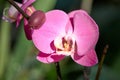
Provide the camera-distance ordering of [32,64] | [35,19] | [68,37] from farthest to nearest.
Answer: [32,64], [68,37], [35,19]

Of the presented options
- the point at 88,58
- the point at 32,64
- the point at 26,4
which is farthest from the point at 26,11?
the point at 32,64

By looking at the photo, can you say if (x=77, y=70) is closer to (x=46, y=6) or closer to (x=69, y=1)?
(x=46, y=6)

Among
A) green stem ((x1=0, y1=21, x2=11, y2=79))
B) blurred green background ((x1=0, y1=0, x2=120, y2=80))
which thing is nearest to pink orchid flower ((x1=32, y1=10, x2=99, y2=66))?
blurred green background ((x1=0, y1=0, x2=120, y2=80))

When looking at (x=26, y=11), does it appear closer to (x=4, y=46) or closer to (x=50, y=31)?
(x=50, y=31)

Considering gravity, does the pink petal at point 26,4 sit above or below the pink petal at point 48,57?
above

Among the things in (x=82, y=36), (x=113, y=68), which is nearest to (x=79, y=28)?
(x=82, y=36)

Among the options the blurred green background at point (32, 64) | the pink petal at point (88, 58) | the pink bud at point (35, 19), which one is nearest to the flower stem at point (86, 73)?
the pink petal at point (88, 58)

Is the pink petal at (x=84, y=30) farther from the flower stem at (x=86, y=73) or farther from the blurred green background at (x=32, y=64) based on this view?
the blurred green background at (x=32, y=64)

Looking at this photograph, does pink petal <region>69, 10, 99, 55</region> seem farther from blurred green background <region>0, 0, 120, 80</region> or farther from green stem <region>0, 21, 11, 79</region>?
green stem <region>0, 21, 11, 79</region>
